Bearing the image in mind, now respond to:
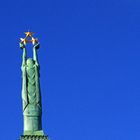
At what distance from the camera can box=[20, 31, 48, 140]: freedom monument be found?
63719 millimetres

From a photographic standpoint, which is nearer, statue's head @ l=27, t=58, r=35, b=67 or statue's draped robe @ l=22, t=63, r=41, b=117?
statue's draped robe @ l=22, t=63, r=41, b=117

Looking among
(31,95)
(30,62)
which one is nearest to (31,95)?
(31,95)

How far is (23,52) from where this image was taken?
67.4m

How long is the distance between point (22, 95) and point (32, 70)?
8.85ft

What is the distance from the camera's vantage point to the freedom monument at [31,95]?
209ft

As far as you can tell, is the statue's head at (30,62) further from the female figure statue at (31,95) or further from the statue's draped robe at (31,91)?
the statue's draped robe at (31,91)

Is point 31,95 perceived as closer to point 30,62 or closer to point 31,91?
point 31,91

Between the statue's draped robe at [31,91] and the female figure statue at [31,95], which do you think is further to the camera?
the statue's draped robe at [31,91]

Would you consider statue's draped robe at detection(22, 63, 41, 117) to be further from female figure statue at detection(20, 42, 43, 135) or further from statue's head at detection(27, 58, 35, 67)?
statue's head at detection(27, 58, 35, 67)

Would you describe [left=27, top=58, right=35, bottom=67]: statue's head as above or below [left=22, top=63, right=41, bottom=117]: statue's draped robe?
above

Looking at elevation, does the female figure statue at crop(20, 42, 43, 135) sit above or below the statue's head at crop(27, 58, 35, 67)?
below

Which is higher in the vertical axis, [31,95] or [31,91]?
[31,91]

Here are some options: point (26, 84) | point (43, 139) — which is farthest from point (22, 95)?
point (43, 139)

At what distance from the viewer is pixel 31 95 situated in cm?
6612
